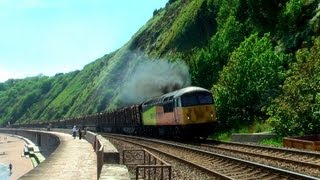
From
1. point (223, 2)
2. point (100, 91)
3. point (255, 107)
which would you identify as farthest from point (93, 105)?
point (255, 107)

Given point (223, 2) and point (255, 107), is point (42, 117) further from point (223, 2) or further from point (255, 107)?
point (255, 107)

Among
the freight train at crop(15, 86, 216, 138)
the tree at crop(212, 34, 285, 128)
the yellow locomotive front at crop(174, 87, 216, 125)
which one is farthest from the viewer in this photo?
the tree at crop(212, 34, 285, 128)

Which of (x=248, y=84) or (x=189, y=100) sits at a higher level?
(x=248, y=84)

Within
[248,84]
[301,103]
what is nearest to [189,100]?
[248,84]

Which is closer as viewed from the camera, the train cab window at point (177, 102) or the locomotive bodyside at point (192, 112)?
the locomotive bodyside at point (192, 112)

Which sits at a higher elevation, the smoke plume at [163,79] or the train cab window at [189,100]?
the smoke plume at [163,79]

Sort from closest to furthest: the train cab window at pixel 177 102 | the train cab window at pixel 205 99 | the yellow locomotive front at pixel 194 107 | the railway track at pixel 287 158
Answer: the railway track at pixel 287 158, the yellow locomotive front at pixel 194 107, the train cab window at pixel 177 102, the train cab window at pixel 205 99

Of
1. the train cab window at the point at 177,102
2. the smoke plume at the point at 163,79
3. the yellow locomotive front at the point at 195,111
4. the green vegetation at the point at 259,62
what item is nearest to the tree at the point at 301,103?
the green vegetation at the point at 259,62

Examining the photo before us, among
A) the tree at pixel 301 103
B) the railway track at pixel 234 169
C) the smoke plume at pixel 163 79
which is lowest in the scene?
the railway track at pixel 234 169

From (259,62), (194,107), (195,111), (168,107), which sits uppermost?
(259,62)

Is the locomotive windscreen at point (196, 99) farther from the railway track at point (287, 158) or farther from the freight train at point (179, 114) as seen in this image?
the railway track at point (287, 158)

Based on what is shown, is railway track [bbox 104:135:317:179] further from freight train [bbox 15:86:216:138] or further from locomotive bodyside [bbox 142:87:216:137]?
freight train [bbox 15:86:216:138]

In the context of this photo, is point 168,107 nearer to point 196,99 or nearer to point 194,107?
point 196,99

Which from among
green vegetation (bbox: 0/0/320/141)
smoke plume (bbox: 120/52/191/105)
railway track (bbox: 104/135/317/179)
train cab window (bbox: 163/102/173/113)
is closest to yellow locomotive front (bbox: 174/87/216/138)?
train cab window (bbox: 163/102/173/113)
